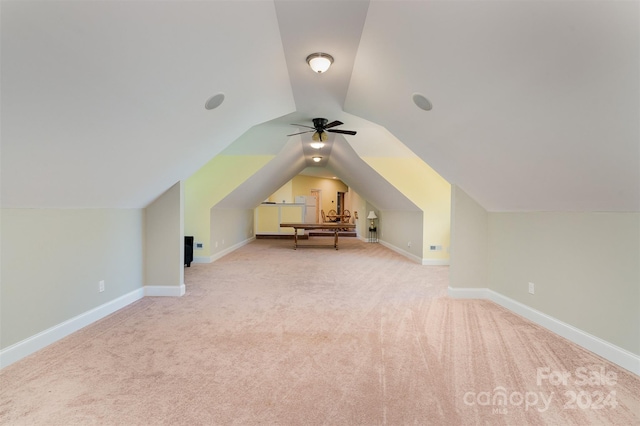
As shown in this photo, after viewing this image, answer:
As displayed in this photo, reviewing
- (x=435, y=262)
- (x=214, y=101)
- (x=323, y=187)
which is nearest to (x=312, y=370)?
(x=214, y=101)

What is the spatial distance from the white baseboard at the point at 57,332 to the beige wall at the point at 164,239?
0.46 metres

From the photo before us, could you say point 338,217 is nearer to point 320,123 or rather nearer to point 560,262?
point 320,123

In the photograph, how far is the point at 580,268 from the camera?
8.94 feet

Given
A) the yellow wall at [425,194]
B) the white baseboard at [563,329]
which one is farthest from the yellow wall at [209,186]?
the white baseboard at [563,329]

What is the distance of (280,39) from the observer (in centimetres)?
270

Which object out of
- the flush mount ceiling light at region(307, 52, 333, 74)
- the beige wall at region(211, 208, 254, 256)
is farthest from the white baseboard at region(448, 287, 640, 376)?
the beige wall at region(211, 208, 254, 256)

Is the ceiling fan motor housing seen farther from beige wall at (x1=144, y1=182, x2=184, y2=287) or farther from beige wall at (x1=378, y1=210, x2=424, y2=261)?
beige wall at (x1=378, y1=210, x2=424, y2=261)

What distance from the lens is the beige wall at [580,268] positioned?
7.63ft

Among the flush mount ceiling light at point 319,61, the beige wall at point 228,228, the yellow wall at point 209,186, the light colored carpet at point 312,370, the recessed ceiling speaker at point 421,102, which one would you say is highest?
the flush mount ceiling light at point 319,61

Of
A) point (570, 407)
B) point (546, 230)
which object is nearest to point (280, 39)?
point (546, 230)

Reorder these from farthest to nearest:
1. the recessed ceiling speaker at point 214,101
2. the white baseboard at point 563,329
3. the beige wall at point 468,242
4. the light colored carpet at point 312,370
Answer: the beige wall at point 468,242 → the recessed ceiling speaker at point 214,101 → the white baseboard at point 563,329 → the light colored carpet at point 312,370

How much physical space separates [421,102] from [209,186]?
15.2ft

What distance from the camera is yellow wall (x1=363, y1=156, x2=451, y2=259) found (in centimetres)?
637

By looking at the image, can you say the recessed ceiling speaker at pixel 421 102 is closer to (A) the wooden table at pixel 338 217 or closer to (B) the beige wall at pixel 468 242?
(B) the beige wall at pixel 468 242
